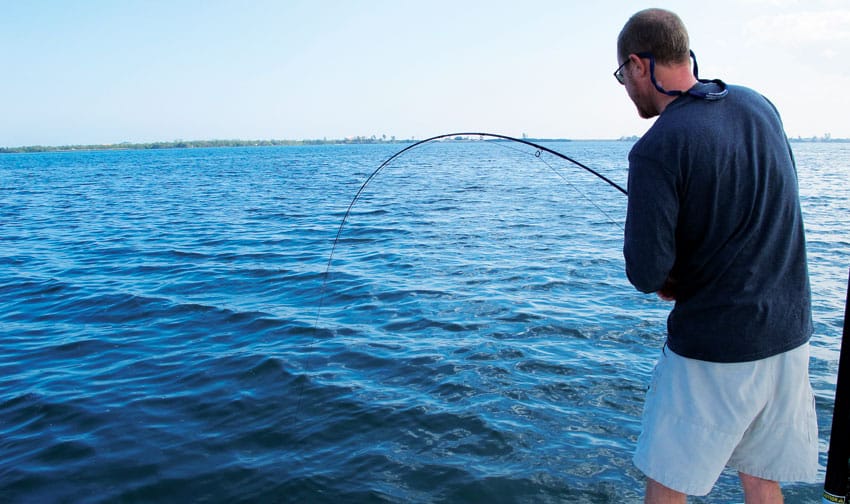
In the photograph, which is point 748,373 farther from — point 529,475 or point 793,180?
point 529,475

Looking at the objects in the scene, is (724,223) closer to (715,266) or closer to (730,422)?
(715,266)

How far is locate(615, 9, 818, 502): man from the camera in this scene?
7.15 feet

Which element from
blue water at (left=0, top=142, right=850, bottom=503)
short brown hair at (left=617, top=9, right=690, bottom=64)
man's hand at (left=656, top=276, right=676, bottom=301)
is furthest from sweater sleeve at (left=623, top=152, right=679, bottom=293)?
blue water at (left=0, top=142, right=850, bottom=503)

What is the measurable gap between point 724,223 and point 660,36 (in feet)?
2.27

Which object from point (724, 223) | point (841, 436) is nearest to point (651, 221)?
point (724, 223)

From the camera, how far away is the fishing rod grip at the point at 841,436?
2.29 meters

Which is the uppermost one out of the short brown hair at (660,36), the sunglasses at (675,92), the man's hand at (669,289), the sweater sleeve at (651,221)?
the short brown hair at (660,36)

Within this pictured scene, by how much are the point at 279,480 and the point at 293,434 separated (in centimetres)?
66

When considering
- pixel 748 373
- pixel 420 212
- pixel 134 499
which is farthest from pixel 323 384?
pixel 420 212

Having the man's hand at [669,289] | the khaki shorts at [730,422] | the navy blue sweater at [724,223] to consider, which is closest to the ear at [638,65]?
the navy blue sweater at [724,223]

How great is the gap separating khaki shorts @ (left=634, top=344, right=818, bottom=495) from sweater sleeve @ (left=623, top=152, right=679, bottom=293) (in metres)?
0.37

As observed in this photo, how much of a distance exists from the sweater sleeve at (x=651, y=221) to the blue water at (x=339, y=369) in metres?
2.30

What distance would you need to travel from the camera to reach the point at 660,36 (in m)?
2.29

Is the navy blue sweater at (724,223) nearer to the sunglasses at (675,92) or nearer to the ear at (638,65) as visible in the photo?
the sunglasses at (675,92)
